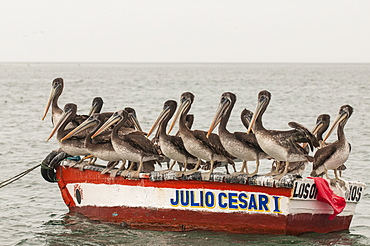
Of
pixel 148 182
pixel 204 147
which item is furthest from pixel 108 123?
pixel 204 147

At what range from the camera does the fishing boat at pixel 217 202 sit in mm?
10797

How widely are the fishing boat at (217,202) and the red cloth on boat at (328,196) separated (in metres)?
0.07

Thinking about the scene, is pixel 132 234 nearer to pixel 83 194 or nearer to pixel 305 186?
pixel 83 194

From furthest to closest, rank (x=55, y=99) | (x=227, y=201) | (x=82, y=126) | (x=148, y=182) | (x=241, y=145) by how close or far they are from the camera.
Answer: (x=55, y=99) → (x=82, y=126) → (x=148, y=182) → (x=227, y=201) → (x=241, y=145)

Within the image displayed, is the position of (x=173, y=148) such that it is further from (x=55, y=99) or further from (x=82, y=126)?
(x=55, y=99)

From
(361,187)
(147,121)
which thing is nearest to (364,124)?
(147,121)

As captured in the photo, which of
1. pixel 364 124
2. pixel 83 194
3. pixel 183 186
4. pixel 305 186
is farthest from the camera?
pixel 364 124

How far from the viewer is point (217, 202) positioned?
11.2m

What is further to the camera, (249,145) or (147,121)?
(147,121)

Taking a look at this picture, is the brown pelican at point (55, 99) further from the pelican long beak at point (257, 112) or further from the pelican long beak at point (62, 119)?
the pelican long beak at point (257, 112)

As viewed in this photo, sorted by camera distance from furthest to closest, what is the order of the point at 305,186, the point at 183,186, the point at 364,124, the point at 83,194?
1. the point at 364,124
2. the point at 83,194
3. the point at 183,186
4. the point at 305,186

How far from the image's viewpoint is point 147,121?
1331 inches

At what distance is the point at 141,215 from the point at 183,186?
3.62 ft

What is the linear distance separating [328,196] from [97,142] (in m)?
4.17
